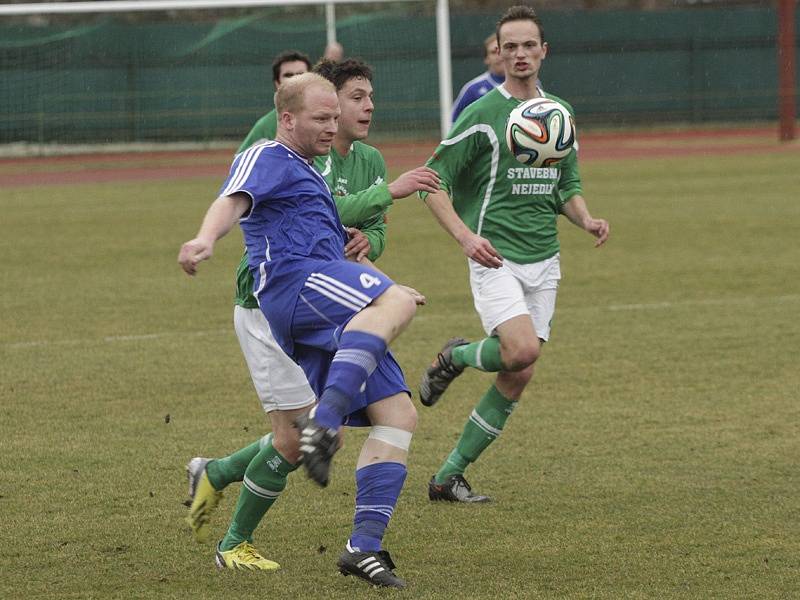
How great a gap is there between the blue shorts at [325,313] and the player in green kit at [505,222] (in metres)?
1.55

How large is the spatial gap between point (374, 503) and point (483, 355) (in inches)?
72.2

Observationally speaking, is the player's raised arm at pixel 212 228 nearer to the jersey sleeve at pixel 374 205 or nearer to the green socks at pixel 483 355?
the jersey sleeve at pixel 374 205

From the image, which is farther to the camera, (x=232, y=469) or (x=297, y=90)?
(x=232, y=469)

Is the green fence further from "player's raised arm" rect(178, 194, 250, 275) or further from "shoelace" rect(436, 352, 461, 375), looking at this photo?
"player's raised arm" rect(178, 194, 250, 275)

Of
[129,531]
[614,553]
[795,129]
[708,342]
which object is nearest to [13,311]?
[708,342]

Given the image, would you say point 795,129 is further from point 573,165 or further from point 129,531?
point 129,531

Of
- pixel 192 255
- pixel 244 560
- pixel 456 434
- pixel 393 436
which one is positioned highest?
pixel 192 255

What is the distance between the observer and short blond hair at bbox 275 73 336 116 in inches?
188

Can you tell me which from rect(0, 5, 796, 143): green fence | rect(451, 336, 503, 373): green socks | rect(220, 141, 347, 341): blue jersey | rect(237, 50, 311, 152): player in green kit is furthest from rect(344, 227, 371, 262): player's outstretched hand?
rect(0, 5, 796, 143): green fence

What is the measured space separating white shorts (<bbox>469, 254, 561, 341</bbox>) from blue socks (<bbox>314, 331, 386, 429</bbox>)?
2.00 metres

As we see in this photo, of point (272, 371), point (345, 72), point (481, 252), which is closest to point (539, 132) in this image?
point (481, 252)

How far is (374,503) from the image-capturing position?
4844 mm

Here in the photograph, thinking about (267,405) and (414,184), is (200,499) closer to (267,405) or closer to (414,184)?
(267,405)

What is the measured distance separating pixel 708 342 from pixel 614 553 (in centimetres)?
506
